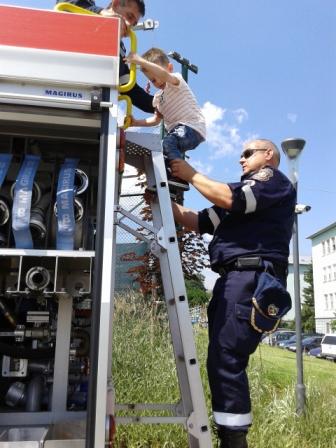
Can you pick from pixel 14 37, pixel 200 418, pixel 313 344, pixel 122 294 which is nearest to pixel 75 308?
pixel 200 418

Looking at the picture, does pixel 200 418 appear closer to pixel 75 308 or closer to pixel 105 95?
pixel 75 308

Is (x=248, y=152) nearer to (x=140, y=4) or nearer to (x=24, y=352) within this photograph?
(x=140, y=4)

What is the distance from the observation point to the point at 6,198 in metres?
2.51

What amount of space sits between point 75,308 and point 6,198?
858 millimetres

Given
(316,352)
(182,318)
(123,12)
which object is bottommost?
(316,352)

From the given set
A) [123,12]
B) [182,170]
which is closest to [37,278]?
[182,170]

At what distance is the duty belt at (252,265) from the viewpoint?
260 cm

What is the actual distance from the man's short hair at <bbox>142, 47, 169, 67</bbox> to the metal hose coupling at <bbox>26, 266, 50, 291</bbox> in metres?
1.65

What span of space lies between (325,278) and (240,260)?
60816 mm

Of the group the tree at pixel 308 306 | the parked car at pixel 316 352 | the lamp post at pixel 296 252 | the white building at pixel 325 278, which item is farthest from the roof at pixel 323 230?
the lamp post at pixel 296 252

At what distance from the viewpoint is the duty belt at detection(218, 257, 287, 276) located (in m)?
2.60

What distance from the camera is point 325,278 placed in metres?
59.5

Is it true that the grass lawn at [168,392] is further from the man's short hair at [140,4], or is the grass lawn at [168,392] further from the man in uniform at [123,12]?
the man's short hair at [140,4]

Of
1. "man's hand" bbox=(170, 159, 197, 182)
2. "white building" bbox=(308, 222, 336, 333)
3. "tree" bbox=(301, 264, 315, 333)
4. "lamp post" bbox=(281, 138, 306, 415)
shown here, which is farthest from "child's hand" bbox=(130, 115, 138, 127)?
"tree" bbox=(301, 264, 315, 333)
